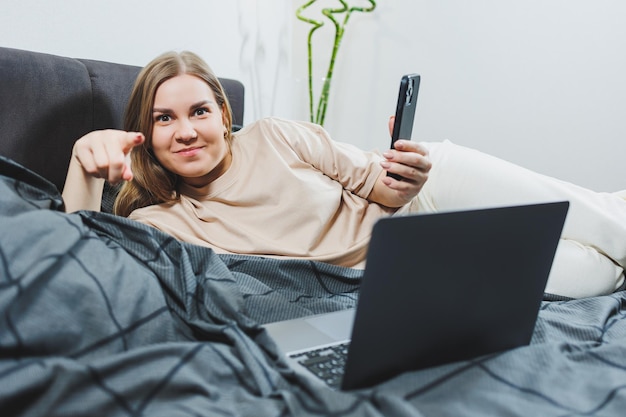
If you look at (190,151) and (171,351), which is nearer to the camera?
(171,351)

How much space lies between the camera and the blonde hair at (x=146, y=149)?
1216mm

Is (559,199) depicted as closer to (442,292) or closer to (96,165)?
(442,292)

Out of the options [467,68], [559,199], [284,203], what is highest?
[467,68]

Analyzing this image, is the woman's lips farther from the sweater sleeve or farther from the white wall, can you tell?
the white wall

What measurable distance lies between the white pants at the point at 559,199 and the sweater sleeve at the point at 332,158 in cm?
15

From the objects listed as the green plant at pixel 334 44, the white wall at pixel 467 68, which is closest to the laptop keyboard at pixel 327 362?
the white wall at pixel 467 68

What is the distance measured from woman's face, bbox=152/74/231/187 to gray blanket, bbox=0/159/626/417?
33 cm

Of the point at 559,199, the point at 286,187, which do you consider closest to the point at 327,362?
the point at 286,187

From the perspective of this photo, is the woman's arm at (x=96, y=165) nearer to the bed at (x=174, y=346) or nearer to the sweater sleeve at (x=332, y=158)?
the bed at (x=174, y=346)

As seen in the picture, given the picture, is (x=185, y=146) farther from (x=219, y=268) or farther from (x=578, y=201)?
(x=578, y=201)

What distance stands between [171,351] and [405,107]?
590 mm

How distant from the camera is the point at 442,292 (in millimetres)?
626

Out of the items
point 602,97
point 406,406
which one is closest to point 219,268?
point 406,406

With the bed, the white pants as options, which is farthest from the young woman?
the bed
